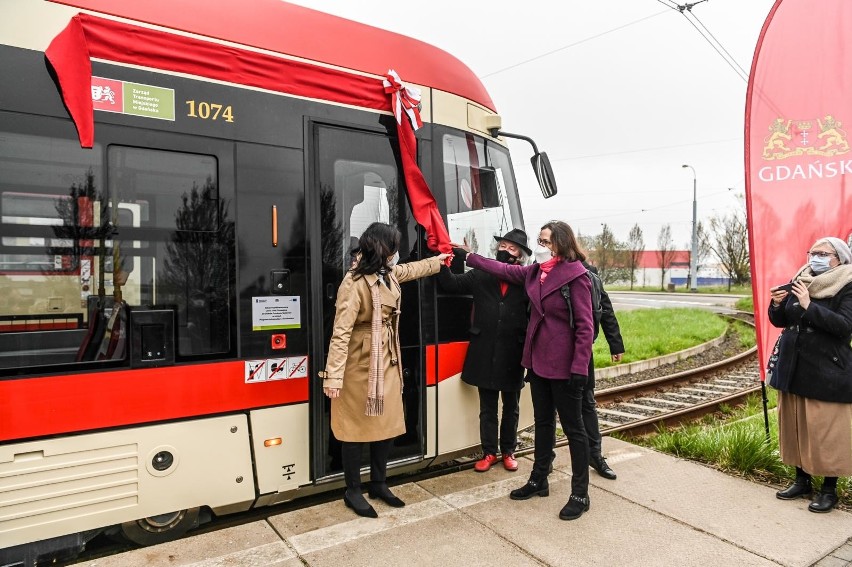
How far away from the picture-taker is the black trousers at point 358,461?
4047 mm

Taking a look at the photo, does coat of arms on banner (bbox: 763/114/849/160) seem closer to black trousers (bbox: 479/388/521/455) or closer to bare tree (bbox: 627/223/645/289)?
black trousers (bbox: 479/388/521/455)

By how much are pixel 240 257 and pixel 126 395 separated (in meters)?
1.00

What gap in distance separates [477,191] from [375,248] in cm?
143

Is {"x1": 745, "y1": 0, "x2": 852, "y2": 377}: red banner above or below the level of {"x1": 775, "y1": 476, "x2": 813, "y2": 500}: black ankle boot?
above

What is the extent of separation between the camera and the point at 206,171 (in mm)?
3611

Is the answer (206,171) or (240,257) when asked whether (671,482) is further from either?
(206,171)

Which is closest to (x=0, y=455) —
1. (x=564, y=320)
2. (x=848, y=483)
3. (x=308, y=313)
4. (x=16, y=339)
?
(x=16, y=339)

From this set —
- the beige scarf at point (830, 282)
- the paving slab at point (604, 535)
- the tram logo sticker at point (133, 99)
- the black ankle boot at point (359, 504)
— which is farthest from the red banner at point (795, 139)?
the tram logo sticker at point (133, 99)

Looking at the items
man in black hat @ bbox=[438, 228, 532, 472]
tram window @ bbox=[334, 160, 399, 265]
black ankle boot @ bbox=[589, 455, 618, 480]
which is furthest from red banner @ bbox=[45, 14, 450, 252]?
black ankle boot @ bbox=[589, 455, 618, 480]

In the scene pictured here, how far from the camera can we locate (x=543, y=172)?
5.39 metres

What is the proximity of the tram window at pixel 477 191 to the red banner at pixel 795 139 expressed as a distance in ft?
7.36

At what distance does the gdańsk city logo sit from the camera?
517 centimetres

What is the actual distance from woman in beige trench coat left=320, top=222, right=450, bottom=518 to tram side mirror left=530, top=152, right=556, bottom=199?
1.91 meters

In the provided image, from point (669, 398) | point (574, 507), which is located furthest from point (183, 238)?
point (669, 398)
